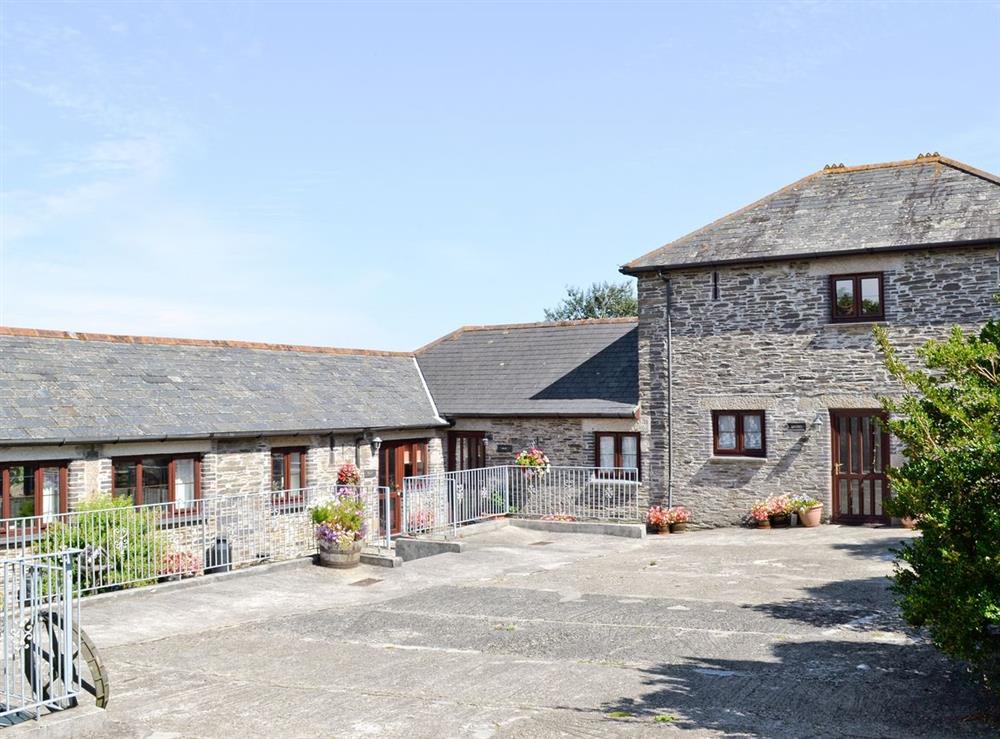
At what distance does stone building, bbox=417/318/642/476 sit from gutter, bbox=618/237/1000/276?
2.81 m

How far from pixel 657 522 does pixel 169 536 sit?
10.2 metres

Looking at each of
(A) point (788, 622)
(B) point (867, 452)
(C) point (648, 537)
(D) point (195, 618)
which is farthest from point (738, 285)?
(D) point (195, 618)

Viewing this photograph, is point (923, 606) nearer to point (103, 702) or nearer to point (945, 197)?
point (103, 702)

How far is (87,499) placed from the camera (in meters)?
16.0

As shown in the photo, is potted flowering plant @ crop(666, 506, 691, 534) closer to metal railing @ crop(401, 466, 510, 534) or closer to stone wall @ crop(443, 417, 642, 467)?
stone wall @ crop(443, 417, 642, 467)

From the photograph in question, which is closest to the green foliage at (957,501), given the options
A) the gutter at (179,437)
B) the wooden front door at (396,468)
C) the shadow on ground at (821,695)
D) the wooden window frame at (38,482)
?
the shadow on ground at (821,695)

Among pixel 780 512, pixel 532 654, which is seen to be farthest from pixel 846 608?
pixel 780 512

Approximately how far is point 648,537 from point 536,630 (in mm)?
9092

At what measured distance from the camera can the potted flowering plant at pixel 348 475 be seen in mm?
20234

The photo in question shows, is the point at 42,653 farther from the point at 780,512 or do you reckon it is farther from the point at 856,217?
the point at 856,217

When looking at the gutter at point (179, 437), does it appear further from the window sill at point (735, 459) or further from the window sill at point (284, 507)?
the window sill at point (735, 459)

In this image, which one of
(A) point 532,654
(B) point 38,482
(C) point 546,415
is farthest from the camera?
(C) point 546,415

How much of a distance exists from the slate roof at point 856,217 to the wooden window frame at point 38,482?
1227 centimetres

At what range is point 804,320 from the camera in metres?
20.1
